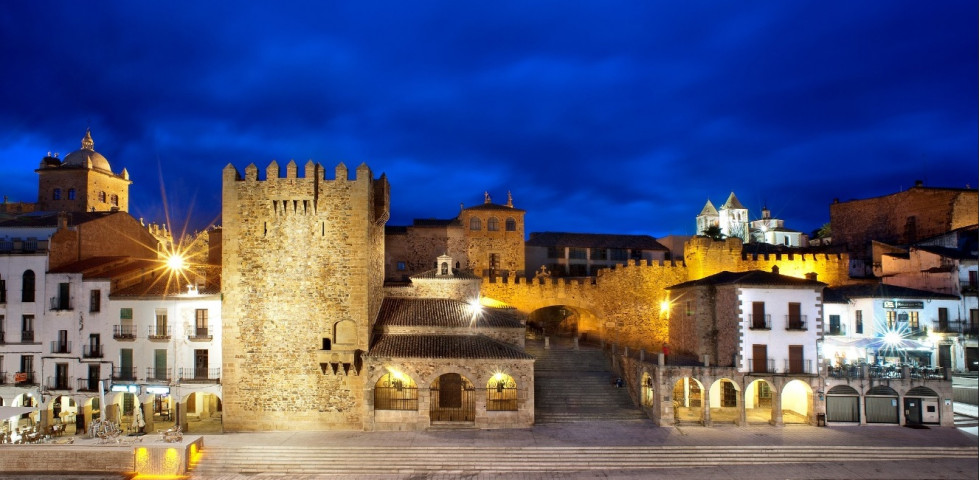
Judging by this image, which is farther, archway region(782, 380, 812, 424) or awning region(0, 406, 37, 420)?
archway region(782, 380, 812, 424)

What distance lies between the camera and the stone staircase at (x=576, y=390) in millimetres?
26812

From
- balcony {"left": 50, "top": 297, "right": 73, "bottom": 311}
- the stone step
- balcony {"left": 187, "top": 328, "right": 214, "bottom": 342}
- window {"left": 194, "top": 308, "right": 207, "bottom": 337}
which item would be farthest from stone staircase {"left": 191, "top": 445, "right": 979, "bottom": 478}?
balcony {"left": 50, "top": 297, "right": 73, "bottom": 311}

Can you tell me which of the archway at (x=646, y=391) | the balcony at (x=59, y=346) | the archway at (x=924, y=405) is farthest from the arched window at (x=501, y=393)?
the balcony at (x=59, y=346)

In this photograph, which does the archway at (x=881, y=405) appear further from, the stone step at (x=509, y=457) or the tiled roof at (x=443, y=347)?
the tiled roof at (x=443, y=347)

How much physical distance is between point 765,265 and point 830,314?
8.68 m

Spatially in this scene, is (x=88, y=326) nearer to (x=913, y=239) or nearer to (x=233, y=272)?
(x=233, y=272)

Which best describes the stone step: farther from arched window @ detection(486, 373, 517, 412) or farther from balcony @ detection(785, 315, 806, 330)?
balcony @ detection(785, 315, 806, 330)

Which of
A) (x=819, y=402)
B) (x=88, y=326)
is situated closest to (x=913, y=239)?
(x=819, y=402)

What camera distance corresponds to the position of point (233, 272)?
1013 inches

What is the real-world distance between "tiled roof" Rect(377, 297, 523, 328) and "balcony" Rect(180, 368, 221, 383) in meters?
7.20

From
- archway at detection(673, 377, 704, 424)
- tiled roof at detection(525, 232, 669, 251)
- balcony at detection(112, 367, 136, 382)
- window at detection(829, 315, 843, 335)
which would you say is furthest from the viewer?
tiled roof at detection(525, 232, 669, 251)

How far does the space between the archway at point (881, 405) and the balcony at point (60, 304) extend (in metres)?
35.7

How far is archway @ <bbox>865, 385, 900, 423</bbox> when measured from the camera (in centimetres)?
2591

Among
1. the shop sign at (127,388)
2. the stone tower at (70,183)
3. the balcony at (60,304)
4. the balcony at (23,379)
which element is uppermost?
the stone tower at (70,183)
